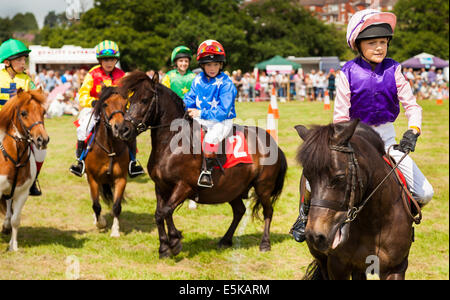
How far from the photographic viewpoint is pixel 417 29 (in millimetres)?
21031

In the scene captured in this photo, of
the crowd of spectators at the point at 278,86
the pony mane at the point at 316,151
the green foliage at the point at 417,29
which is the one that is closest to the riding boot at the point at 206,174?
the pony mane at the point at 316,151

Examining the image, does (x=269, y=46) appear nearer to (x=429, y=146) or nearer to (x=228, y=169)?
(x=429, y=146)

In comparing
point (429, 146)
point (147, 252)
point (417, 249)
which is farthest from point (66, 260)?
point (429, 146)

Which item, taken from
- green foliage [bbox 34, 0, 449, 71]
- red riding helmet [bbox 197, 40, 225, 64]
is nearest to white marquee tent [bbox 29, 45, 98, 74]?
Result: green foliage [bbox 34, 0, 449, 71]

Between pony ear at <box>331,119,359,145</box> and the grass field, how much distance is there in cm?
261

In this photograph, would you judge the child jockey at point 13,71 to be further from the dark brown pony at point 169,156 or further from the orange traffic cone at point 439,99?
the orange traffic cone at point 439,99

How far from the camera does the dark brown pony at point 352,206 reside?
10.9 feet

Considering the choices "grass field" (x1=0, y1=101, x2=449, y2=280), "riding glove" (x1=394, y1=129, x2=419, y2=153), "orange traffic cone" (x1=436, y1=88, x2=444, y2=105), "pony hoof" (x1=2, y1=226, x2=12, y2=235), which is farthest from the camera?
"orange traffic cone" (x1=436, y1=88, x2=444, y2=105)

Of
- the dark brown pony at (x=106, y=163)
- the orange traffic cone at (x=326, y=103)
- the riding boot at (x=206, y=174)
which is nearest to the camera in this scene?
the riding boot at (x=206, y=174)

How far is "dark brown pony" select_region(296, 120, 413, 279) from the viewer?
3.31 meters

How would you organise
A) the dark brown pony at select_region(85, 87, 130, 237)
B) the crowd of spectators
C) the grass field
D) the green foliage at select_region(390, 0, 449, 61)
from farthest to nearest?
the crowd of spectators < the green foliage at select_region(390, 0, 449, 61) < the dark brown pony at select_region(85, 87, 130, 237) < the grass field

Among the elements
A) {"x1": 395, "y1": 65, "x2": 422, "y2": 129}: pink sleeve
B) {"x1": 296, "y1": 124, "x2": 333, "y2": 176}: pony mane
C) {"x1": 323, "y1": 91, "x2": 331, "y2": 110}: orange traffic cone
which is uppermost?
{"x1": 395, "y1": 65, "x2": 422, "y2": 129}: pink sleeve

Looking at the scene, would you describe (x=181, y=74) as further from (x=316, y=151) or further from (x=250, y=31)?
(x=250, y=31)

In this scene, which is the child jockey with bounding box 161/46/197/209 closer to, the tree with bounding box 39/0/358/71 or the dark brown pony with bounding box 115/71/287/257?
the dark brown pony with bounding box 115/71/287/257
